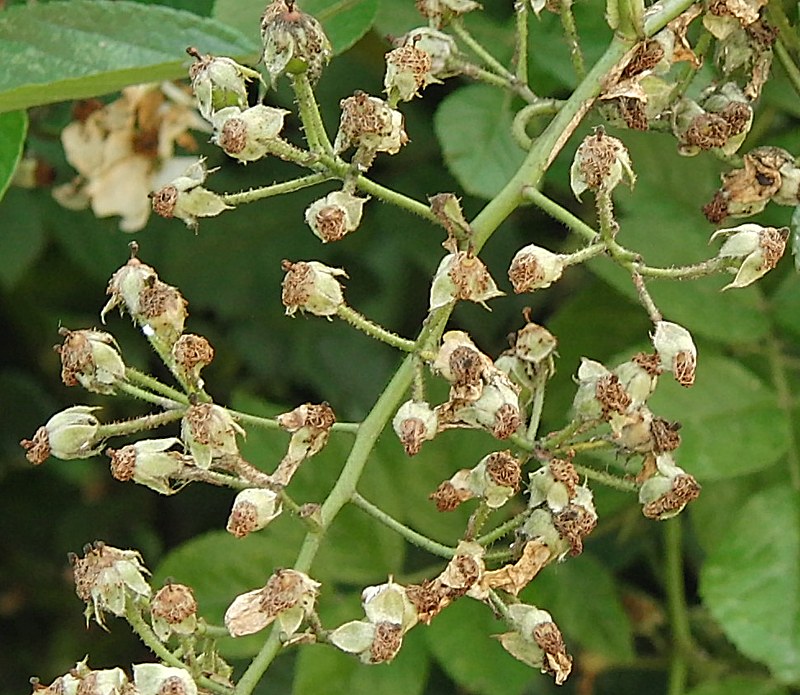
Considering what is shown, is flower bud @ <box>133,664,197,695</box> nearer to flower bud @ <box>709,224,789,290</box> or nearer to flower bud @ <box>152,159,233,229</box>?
flower bud @ <box>152,159,233,229</box>

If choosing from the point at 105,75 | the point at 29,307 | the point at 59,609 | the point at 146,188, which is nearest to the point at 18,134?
the point at 105,75

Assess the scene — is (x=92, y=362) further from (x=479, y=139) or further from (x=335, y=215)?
(x=479, y=139)

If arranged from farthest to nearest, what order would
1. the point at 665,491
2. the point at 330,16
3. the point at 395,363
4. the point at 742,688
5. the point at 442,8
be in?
the point at 395,363, the point at 742,688, the point at 330,16, the point at 442,8, the point at 665,491

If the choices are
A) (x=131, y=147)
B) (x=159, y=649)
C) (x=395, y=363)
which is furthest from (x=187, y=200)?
(x=395, y=363)

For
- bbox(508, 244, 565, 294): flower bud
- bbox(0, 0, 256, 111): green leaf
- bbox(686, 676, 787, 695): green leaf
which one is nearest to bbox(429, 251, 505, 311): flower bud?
bbox(508, 244, 565, 294): flower bud

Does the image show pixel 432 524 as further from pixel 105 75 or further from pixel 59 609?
pixel 59 609

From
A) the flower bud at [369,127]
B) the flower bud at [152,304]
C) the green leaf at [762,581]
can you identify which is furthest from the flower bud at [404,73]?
the green leaf at [762,581]

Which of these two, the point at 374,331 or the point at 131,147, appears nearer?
the point at 374,331
